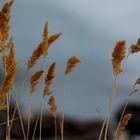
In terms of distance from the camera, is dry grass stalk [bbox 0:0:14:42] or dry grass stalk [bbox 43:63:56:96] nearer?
dry grass stalk [bbox 0:0:14:42]

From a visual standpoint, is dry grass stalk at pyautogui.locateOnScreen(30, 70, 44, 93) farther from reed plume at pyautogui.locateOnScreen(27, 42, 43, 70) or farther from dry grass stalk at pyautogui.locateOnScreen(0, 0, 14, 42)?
dry grass stalk at pyautogui.locateOnScreen(0, 0, 14, 42)

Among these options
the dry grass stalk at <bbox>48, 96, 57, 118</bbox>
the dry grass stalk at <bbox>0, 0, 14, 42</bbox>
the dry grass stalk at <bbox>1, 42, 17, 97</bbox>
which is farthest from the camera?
the dry grass stalk at <bbox>48, 96, 57, 118</bbox>

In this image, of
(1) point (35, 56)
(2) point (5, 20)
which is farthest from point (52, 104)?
(2) point (5, 20)

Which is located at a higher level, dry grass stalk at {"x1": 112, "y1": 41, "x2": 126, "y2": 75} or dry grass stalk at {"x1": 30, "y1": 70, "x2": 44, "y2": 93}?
dry grass stalk at {"x1": 112, "y1": 41, "x2": 126, "y2": 75}

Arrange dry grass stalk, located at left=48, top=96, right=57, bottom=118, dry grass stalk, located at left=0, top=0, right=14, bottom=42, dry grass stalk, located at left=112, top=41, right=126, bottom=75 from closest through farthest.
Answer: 1. dry grass stalk, located at left=0, top=0, right=14, bottom=42
2. dry grass stalk, located at left=112, top=41, right=126, bottom=75
3. dry grass stalk, located at left=48, top=96, right=57, bottom=118

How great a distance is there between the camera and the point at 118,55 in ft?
7.37

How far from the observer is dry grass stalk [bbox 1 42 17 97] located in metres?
1.92

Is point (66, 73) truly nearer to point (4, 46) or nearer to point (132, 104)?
point (4, 46)

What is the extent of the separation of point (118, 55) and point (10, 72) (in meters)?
0.56

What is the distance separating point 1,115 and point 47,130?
1.88 metres

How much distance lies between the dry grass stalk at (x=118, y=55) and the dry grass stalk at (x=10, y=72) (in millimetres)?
464

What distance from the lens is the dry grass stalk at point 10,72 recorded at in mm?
1922

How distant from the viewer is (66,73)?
95.0 inches

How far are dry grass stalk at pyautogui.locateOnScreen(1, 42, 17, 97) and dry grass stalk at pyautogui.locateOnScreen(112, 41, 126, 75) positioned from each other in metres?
0.46
